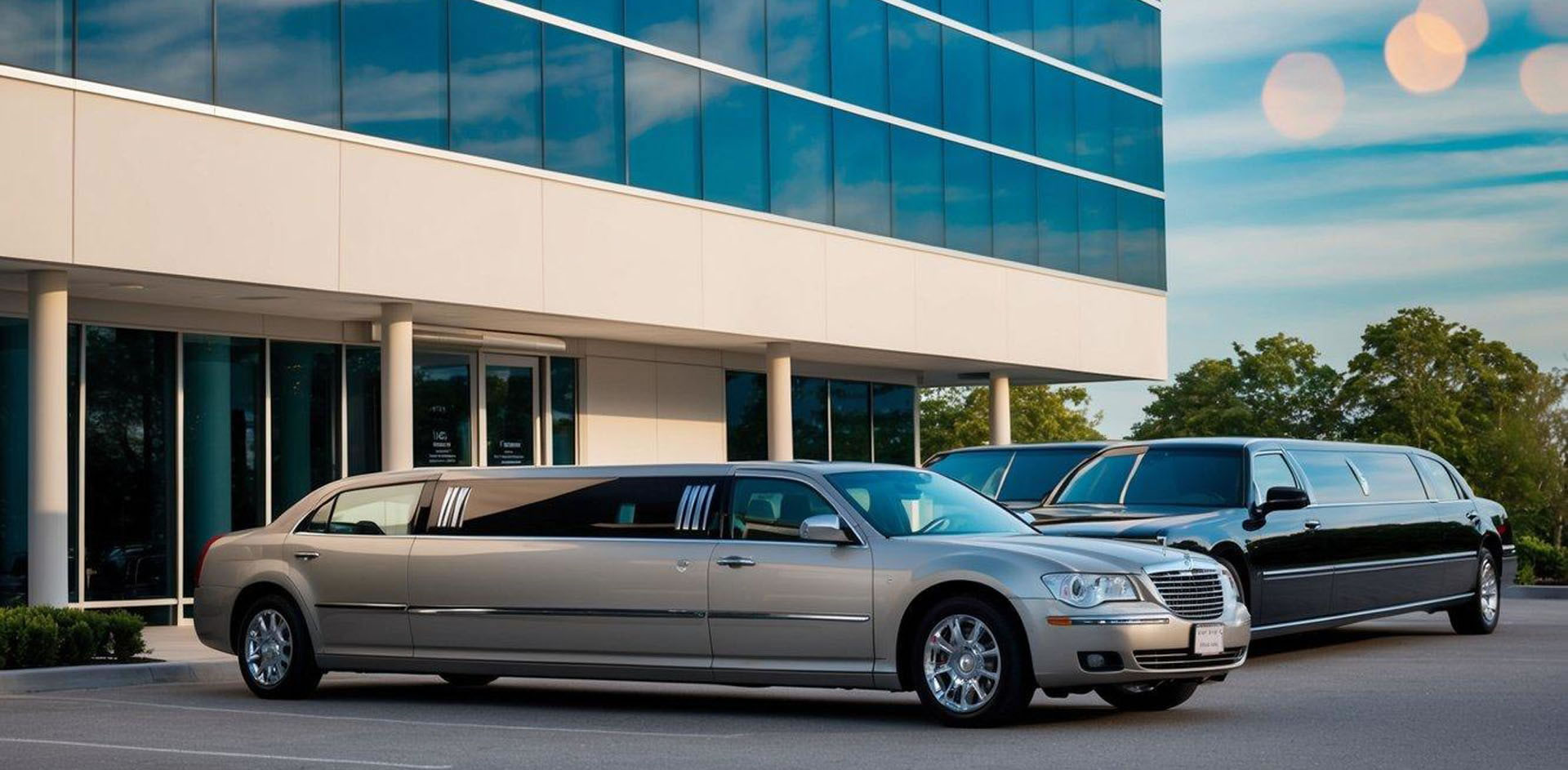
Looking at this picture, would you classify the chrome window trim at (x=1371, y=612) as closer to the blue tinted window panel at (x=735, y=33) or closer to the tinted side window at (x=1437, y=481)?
the tinted side window at (x=1437, y=481)

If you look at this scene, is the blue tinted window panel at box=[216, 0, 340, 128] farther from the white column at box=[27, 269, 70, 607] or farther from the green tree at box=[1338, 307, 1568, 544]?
the green tree at box=[1338, 307, 1568, 544]


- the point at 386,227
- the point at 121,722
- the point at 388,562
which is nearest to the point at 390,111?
the point at 386,227

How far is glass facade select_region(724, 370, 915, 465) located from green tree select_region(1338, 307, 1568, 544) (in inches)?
1673

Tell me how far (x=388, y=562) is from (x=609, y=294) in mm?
12095

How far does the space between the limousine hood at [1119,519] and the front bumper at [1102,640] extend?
241 centimetres

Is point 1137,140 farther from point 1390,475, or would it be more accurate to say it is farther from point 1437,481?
point 1390,475

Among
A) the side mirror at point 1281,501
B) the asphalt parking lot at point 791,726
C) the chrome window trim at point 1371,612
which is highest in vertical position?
the side mirror at point 1281,501

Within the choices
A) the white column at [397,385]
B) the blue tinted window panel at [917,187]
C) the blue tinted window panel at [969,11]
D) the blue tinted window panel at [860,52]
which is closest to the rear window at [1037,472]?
the white column at [397,385]

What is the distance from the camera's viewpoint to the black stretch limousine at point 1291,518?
50.2 feet

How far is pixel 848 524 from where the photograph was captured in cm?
1217

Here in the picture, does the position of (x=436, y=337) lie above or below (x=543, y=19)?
below

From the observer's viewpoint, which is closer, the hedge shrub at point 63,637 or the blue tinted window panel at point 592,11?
the hedge shrub at point 63,637

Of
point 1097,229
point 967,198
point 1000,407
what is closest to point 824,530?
point 967,198

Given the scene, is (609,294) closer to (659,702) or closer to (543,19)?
(543,19)
